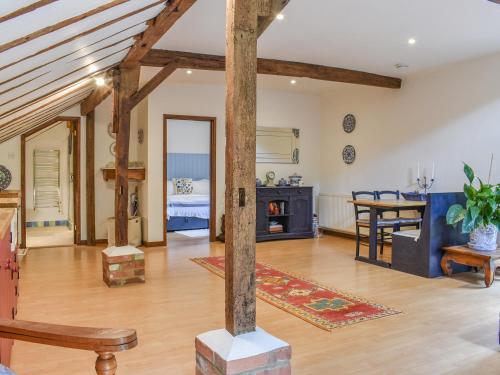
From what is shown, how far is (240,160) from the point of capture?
2.06 metres

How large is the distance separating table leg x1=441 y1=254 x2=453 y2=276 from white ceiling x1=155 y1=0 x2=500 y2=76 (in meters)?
2.44

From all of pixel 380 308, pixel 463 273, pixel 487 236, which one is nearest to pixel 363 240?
pixel 463 273

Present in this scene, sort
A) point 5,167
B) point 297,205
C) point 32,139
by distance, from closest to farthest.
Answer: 1. point 5,167
2. point 297,205
3. point 32,139

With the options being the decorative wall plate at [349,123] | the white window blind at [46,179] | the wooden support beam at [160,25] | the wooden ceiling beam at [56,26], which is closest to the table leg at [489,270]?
the decorative wall plate at [349,123]

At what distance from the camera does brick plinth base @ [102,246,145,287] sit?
14.5 ft

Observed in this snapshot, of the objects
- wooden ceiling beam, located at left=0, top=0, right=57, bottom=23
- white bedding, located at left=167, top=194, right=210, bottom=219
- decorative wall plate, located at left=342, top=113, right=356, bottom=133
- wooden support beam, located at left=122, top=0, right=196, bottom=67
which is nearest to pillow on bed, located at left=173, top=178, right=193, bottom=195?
white bedding, located at left=167, top=194, right=210, bottom=219

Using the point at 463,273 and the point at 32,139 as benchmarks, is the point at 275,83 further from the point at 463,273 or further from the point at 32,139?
the point at 32,139

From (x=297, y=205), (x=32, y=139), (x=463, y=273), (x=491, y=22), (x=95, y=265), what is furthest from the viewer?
(x=32, y=139)

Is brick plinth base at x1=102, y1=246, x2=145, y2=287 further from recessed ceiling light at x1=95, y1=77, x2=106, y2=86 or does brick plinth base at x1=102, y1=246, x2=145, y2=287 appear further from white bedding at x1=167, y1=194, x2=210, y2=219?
white bedding at x1=167, y1=194, x2=210, y2=219

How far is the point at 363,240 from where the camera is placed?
723 centimetres

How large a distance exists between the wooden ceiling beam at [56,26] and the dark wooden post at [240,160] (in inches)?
23.6

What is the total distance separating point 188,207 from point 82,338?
729cm

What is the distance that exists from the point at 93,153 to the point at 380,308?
5.23 meters

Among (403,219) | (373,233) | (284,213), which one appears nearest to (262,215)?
(284,213)
